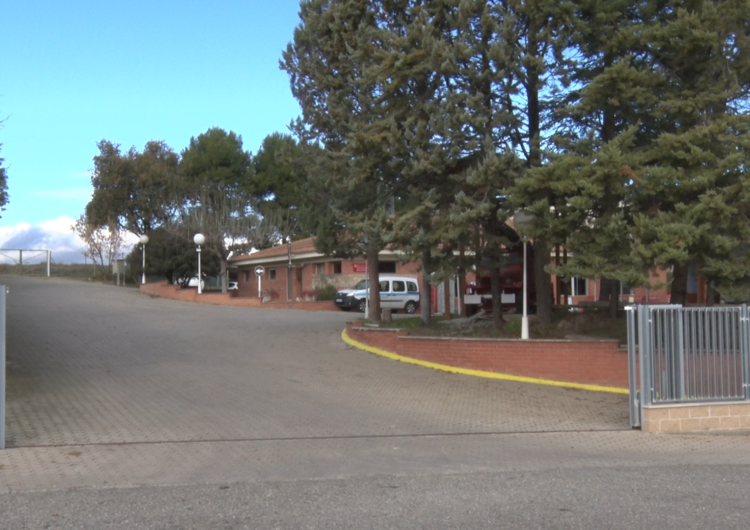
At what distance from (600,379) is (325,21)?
1026 centimetres

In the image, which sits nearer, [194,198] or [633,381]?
[633,381]

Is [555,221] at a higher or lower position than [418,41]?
lower

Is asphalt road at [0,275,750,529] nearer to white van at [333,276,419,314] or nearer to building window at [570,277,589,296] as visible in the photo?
white van at [333,276,419,314]

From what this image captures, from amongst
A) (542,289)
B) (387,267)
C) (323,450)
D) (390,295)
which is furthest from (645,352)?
(387,267)

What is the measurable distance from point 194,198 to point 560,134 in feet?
138

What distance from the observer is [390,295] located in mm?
32656

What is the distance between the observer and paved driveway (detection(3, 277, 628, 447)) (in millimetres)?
10562

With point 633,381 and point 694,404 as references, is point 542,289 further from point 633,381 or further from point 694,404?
point 694,404

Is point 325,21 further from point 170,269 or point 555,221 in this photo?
point 170,269

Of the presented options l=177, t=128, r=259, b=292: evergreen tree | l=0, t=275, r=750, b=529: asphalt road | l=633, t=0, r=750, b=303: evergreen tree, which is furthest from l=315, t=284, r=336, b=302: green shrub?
l=633, t=0, r=750, b=303: evergreen tree

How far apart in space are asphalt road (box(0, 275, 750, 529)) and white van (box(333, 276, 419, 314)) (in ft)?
47.8

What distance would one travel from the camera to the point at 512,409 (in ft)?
40.9

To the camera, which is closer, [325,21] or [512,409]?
[512,409]

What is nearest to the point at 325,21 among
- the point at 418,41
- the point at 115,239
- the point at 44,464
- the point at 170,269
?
the point at 418,41
